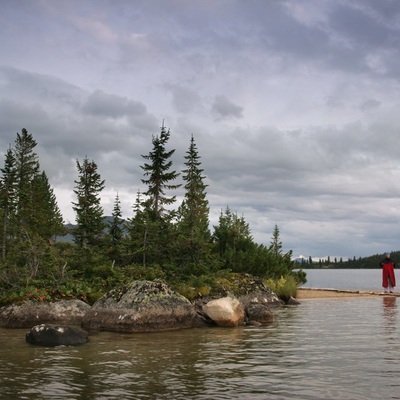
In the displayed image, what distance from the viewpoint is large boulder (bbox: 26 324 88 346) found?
12984mm

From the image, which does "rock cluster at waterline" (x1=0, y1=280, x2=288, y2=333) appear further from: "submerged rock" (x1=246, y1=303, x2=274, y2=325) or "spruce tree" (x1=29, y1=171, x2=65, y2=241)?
"spruce tree" (x1=29, y1=171, x2=65, y2=241)

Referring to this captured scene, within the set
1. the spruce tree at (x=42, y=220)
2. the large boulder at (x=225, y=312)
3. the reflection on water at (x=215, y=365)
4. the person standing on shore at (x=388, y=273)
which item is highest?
the spruce tree at (x=42, y=220)

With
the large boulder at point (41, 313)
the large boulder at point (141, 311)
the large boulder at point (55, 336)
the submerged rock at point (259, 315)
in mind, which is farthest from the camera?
the submerged rock at point (259, 315)

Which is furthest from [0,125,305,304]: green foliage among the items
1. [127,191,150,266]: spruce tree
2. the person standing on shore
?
the person standing on shore

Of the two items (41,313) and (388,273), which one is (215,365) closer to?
(41,313)

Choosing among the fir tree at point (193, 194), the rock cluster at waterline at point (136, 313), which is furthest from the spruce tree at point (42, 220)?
the rock cluster at waterline at point (136, 313)

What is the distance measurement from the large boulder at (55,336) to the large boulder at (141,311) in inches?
115

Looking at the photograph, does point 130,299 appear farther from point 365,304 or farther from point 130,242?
point 365,304

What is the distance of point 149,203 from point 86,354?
22378mm

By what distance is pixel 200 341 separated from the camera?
44.8 ft

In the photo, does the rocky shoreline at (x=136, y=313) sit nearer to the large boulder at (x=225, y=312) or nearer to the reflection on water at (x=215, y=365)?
the large boulder at (x=225, y=312)

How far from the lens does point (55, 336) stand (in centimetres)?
1305

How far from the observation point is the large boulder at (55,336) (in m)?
13.0

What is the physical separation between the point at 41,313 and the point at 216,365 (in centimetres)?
971
